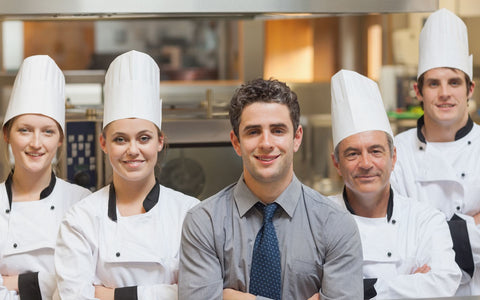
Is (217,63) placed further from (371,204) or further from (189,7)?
(371,204)

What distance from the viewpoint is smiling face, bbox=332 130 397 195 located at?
1.79 metres

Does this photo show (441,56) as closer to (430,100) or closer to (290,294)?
(430,100)

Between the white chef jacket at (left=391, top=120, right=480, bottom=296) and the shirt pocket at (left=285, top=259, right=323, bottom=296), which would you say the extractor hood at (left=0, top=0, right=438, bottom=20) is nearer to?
the white chef jacket at (left=391, top=120, right=480, bottom=296)

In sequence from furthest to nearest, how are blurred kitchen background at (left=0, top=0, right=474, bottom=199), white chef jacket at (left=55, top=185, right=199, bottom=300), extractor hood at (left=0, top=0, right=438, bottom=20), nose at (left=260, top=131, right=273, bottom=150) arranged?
blurred kitchen background at (left=0, top=0, right=474, bottom=199), extractor hood at (left=0, top=0, right=438, bottom=20), white chef jacket at (left=55, top=185, right=199, bottom=300), nose at (left=260, top=131, right=273, bottom=150)

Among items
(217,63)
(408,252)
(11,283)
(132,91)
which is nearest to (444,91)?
(408,252)

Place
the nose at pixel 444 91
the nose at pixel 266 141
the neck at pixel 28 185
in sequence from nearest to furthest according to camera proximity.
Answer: the nose at pixel 266 141 → the neck at pixel 28 185 → the nose at pixel 444 91

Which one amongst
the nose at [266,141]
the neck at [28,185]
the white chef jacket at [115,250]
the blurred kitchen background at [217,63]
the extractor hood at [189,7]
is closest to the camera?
the nose at [266,141]

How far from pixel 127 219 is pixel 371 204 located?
67cm

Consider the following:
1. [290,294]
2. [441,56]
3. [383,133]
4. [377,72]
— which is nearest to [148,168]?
[290,294]

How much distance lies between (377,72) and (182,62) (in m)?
2.42

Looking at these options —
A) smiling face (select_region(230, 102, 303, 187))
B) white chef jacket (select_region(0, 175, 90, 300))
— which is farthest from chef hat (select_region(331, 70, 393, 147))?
white chef jacket (select_region(0, 175, 90, 300))

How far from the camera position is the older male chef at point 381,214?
175 cm

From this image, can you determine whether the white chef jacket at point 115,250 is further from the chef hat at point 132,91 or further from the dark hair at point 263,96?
the dark hair at point 263,96

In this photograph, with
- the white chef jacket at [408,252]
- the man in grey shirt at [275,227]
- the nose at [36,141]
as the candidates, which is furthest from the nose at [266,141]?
the nose at [36,141]
